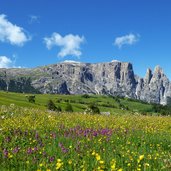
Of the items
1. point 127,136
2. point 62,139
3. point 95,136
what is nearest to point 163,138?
point 127,136

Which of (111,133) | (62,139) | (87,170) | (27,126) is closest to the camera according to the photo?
(87,170)

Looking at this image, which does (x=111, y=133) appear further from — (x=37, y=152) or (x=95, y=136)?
(x=37, y=152)

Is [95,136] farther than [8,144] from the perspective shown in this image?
Yes

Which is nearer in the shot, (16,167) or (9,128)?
(16,167)

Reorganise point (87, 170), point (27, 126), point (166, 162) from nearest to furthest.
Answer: point (87, 170)
point (166, 162)
point (27, 126)

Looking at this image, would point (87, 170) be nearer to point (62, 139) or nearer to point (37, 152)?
point (37, 152)

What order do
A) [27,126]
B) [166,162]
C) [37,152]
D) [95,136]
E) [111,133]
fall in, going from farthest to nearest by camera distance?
[27,126] → [111,133] → [95,136] → [37,152] → [166,162]

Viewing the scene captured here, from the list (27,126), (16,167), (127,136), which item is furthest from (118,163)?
(27,126)

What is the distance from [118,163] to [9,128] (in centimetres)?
733

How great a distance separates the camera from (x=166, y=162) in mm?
9391

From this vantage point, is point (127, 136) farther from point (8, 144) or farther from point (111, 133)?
point (8, 144)

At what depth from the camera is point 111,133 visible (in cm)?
1612

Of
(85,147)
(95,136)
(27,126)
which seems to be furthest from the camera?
(27,126)

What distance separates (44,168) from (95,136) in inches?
250
